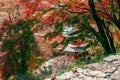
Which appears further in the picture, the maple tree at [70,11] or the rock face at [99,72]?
the maple tree at [70,11]

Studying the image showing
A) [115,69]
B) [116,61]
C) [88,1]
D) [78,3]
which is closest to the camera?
[115,69]

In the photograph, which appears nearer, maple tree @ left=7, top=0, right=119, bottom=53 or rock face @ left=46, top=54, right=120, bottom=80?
rock face @ left=46, top=54, right=120, bottom=80

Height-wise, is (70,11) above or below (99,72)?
above

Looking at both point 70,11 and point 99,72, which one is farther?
point 70,11

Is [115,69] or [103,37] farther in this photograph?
[103,37]

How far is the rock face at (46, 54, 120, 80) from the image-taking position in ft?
35.9

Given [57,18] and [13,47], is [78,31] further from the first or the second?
[13,47]

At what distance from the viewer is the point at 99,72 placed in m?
11.4

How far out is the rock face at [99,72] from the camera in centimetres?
1095

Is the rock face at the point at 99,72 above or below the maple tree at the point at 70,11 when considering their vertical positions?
below

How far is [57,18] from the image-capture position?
18.5 metres

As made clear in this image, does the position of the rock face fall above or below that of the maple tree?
below

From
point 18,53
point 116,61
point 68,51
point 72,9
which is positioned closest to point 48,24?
point 72,9

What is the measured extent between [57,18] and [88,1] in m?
3.08
